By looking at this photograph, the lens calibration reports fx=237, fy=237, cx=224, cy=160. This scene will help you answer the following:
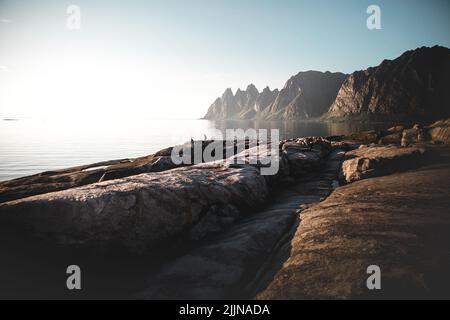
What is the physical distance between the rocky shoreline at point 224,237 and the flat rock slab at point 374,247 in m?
0.03

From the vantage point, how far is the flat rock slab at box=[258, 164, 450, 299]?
5.05m

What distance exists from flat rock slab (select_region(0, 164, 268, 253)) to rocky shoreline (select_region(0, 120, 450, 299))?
0.10ft

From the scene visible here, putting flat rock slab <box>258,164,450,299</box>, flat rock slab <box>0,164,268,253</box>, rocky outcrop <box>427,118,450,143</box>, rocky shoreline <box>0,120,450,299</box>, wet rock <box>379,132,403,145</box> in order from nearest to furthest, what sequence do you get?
flat rock slab <box>258,164,450,299</box> < rocky shoreline <box>0,120,450,299</box> < flat rock slab <box>0,164,268,253</box> < rocky outcrop <box>427,118,450,143</box> < wet rock <box>379,132,403,145</box>

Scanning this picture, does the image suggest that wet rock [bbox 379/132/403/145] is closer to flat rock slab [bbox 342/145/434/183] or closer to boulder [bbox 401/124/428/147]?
boulder [bbox 401/124/428/147]

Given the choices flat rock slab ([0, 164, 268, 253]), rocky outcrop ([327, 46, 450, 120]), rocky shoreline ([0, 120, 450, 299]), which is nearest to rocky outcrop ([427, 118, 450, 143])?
rocky shoreline ([0, 120, 450, 299])

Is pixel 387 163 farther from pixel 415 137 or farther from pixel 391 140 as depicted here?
pixel 391 140

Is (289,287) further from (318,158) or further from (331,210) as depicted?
(318,158)

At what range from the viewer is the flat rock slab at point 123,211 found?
6762 mm

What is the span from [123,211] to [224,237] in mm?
3486

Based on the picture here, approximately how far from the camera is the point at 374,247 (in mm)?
6227

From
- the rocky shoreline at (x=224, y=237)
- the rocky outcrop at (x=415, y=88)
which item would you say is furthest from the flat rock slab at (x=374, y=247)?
the rocky outcrop at (x=415, y=88)
